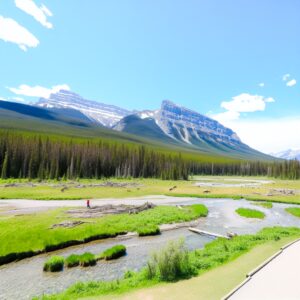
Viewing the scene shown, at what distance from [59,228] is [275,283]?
91.0 feet

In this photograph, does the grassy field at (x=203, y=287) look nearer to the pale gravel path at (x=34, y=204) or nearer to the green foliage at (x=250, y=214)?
the green foliage at (x=250, y=214)

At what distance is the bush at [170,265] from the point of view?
19.9 m

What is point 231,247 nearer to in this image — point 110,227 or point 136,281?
point 136,281

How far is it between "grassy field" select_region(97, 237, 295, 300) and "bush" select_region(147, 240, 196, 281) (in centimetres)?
105

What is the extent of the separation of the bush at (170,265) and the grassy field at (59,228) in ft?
51.0

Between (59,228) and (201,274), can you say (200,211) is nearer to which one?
(59,228)

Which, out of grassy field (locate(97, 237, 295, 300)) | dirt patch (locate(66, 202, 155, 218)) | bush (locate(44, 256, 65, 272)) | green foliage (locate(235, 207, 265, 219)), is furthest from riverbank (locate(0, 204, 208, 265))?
grassy field (locate(97, 237, 295, 300))

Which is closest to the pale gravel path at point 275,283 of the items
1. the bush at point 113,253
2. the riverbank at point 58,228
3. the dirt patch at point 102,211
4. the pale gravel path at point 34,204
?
the bush at point 113,253

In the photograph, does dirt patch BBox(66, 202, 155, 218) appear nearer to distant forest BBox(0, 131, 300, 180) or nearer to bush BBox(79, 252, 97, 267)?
bush BBox(79, 252, 97, 267)

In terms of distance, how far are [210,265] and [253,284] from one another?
5447mm

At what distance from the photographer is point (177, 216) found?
50.1 meters

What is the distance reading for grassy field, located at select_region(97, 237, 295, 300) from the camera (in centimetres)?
1655

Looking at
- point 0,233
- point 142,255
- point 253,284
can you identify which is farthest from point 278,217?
point 0,233

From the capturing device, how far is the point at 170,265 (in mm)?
19984
